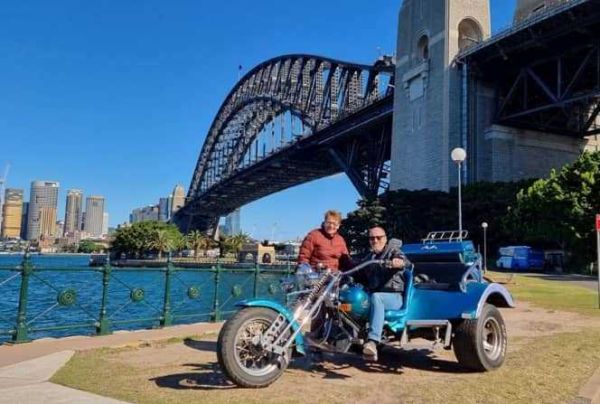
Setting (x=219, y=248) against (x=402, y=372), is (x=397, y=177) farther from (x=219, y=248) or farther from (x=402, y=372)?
(x=219, y=248)

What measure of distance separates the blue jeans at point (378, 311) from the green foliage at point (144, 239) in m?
94.3

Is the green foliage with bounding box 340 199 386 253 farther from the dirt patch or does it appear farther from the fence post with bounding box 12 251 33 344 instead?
the fence post with bounding box 12 251 33 344

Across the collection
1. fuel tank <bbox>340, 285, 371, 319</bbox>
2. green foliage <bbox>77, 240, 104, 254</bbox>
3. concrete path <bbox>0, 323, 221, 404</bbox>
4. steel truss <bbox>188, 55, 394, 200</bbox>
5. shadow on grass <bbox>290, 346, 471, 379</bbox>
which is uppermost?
steel truss <bbox>188, 55, 394, 200</bbox>

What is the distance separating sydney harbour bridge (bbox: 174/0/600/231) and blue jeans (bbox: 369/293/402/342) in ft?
122

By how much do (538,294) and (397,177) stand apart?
37.0 m

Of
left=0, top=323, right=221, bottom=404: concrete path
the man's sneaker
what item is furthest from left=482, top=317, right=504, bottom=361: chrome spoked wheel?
left=0, top=323, right=221, bottom=404: concrete path

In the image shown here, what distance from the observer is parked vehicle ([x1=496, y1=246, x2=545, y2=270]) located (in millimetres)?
37500

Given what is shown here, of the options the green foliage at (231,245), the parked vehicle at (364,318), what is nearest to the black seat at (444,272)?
the parked vehicle at (364,318)

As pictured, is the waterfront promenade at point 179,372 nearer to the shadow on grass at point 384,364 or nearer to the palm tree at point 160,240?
the shadow on grass at point 384,364

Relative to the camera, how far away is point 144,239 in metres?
99.6

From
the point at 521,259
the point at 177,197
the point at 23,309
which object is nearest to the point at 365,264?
the point at 23,309

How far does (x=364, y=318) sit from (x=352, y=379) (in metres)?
0.63

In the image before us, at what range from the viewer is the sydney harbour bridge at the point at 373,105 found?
142 feet

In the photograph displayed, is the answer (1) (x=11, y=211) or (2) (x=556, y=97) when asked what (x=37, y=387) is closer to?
(2) (x=556, y=97)
